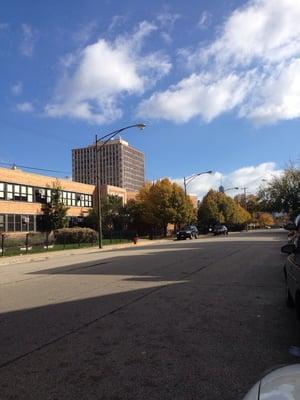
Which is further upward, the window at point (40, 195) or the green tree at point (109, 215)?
the window at point (40, 195)

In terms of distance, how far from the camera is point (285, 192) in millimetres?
66500

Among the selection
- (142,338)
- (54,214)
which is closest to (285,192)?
(54,214)

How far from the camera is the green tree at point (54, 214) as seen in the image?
53969 mm

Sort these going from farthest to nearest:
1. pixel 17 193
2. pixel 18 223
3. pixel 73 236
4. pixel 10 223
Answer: pixel 17 193, pixel 18 223, pixel 10 223, pixel 73 236

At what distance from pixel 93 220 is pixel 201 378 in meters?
56.1

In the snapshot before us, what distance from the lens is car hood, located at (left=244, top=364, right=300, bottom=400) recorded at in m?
2.67

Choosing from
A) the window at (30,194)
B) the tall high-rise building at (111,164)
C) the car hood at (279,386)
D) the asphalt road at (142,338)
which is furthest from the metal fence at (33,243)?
the car hood at (279,386)

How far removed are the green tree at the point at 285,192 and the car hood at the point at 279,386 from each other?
62664mm

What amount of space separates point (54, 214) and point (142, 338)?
48001mm

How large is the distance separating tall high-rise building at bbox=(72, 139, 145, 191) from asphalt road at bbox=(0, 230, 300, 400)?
→ 4528cm

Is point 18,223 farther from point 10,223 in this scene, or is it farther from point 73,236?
point 73,236

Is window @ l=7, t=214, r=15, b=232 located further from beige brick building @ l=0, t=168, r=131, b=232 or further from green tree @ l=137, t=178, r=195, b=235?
green tree @ l=137, t=178, r=195, b=235

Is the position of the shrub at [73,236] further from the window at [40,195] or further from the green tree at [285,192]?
the green tree at [285,192]

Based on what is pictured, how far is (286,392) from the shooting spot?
270 cm
